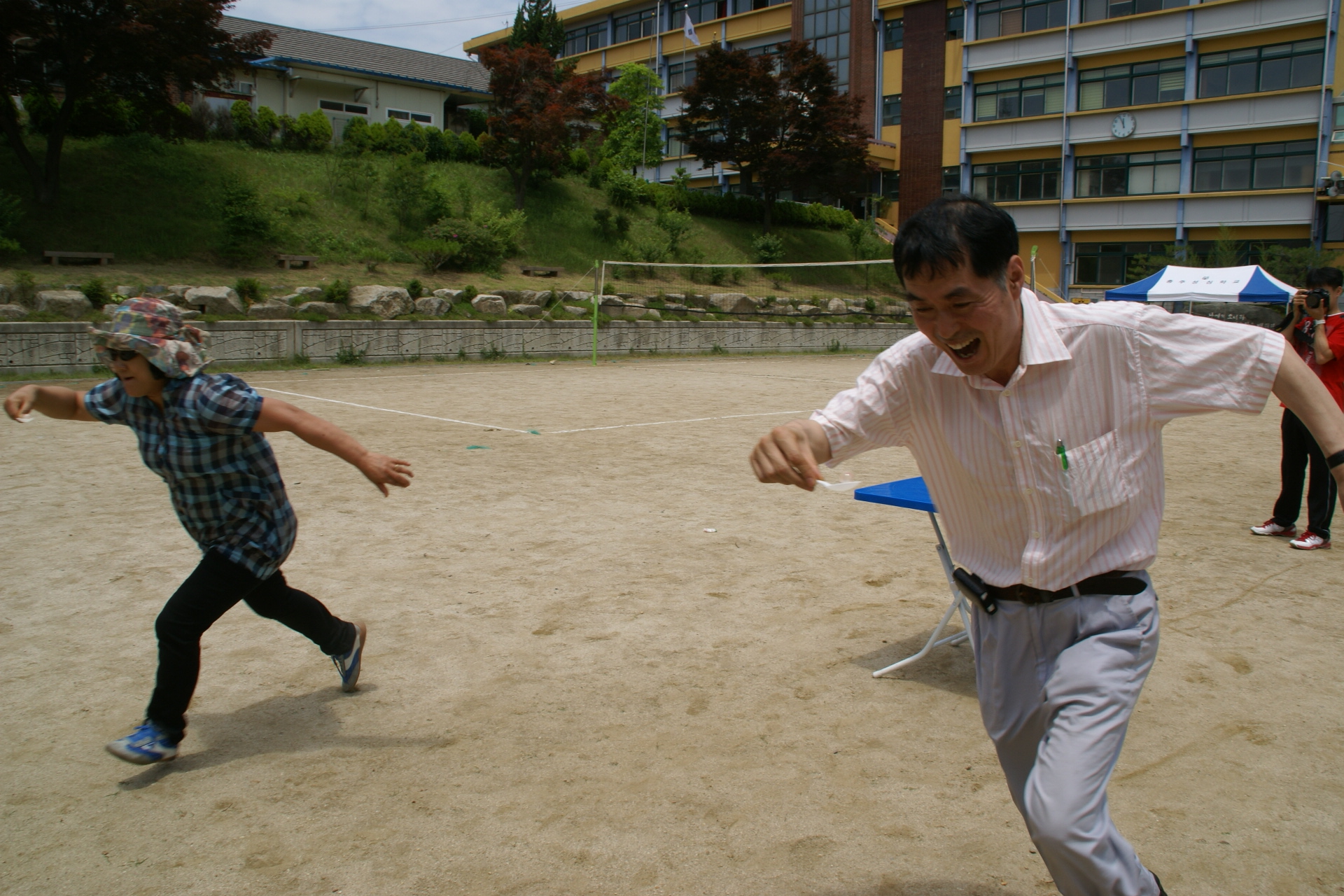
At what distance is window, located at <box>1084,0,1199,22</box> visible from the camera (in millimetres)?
40094

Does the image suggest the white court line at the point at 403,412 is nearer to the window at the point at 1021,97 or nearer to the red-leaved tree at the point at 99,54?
the red-leaved tree at the point at 99,54

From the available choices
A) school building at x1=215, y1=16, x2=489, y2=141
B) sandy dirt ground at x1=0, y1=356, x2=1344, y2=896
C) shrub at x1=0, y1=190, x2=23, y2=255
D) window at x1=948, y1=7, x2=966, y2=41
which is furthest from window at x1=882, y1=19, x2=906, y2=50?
sandy dirt ground at x1=0, y1=356, x2=1344, y2=896

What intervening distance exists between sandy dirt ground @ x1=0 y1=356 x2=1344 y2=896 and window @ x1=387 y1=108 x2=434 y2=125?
126 ft

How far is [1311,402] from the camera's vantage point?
2113 millimetres

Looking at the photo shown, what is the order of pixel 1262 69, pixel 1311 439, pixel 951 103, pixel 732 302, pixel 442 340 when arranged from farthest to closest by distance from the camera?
pixel 951 103 < pixel 1262 69 < pixel 732 302 < pixel 442 340 < pixel 1311 439

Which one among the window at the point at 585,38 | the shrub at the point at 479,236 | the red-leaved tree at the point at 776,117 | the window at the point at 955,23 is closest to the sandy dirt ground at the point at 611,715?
the shrub at the point at 479,236

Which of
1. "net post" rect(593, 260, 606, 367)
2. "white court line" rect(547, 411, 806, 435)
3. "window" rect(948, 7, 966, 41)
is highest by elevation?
"window" rect(948, 7, 966, 41)

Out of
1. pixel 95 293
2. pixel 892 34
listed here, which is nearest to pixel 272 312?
pixel 95 293

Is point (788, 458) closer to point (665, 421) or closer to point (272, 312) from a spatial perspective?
point (665, 421)

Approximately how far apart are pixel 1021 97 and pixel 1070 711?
157 feet

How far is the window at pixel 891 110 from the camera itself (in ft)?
160

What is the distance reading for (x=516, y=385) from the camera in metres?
17.6

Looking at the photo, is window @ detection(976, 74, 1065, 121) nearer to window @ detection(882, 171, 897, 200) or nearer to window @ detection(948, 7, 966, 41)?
window @ detection(948, 7, 966, 41)

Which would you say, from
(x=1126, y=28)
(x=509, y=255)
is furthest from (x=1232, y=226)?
(x=509, y=255)
